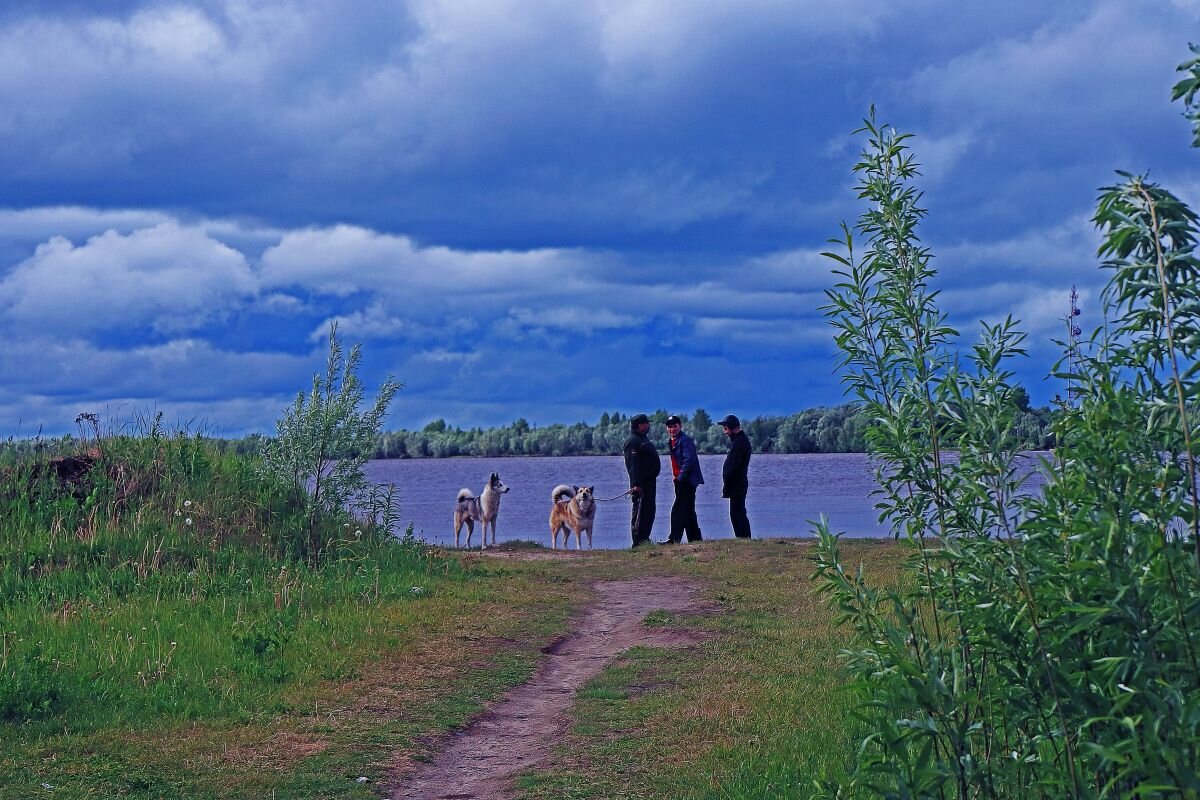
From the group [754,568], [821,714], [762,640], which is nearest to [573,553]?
[754,568]

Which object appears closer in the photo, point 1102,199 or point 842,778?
point 1102,199

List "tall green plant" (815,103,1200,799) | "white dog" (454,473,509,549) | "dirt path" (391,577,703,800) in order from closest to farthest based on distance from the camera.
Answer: "tall green plant" (815,103,1200,799), "dirt path" (391,577,703,800), "white dog" (454,473,509,549)

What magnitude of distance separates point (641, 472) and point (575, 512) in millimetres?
2658

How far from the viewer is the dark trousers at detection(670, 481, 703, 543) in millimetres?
22516

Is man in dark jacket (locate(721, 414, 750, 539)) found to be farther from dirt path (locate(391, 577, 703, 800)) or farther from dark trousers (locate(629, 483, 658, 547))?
dirt path (locate(391, 577, 703, 800))

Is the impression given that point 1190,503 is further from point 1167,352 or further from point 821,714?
point 821,714

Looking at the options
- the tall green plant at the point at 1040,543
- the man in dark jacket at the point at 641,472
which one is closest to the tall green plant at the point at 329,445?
the man in dark jacket at the point at 641,472

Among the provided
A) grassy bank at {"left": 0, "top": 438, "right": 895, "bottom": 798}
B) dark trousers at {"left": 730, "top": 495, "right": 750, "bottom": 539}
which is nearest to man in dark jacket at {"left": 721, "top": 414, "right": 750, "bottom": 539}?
dark trousers at {"left": 730, "top": 495, "right": 750, "bottom": 539}

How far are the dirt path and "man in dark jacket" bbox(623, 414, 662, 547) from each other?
698cm

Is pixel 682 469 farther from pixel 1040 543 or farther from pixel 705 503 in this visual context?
pixel 705 503

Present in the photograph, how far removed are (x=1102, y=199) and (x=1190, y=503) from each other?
1.11 m

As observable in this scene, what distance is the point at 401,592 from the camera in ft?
47.2

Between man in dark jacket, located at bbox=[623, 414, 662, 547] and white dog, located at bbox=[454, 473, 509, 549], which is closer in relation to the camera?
man in dark jacket, located at bbox=[623, 414, 662, 547]

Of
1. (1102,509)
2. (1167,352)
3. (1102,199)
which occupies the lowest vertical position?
(1102,509)
